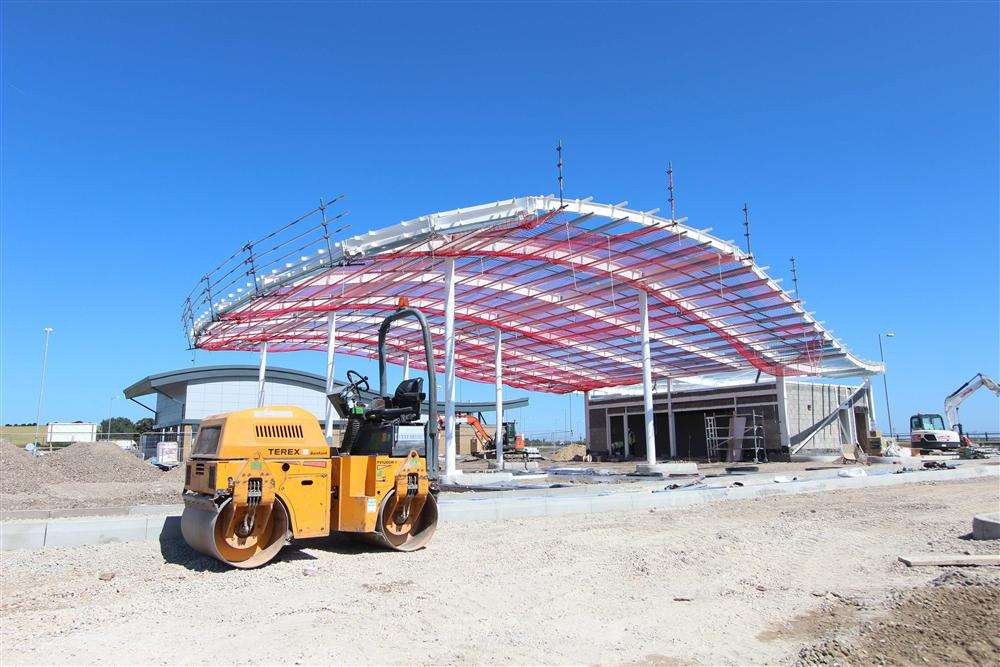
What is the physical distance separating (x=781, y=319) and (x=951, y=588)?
87.5 ft

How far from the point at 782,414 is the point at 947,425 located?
12.7 meters

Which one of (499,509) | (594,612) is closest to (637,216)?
(499,509)

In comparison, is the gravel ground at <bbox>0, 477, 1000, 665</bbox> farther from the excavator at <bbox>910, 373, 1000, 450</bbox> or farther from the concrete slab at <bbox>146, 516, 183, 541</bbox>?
the excavator at <bbox>910, 373, 1000, 450</bbox>

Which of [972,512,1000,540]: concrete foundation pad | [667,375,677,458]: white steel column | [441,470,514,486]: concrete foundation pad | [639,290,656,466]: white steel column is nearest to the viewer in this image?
[972,512,1000,540]: concrete foundation pad

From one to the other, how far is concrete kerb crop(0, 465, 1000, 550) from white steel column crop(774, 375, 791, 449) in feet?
52.2

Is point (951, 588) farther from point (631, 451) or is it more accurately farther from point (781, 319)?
point (631, 451)

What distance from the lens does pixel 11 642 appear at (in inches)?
232

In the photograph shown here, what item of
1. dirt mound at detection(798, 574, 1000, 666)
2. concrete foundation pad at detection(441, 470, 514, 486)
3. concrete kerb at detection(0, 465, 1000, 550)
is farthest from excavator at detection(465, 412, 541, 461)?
dirt mound at detection(798, 574, 1000, 666)

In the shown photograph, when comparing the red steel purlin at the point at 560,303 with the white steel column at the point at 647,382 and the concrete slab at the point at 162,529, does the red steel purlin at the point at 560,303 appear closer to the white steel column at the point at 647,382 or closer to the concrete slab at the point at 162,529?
the white steel column at the point at 647,382

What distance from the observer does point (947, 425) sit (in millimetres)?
45312

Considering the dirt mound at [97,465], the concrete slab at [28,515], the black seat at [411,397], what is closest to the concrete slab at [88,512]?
the concrete slab at [28,515]

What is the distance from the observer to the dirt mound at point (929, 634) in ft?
17.4

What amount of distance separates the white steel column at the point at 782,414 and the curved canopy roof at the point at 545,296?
1.02 metres

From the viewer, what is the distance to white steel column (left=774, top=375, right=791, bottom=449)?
42.0m
